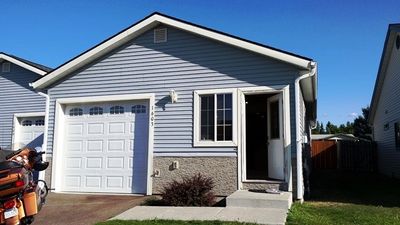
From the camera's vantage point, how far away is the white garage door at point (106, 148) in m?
11.6

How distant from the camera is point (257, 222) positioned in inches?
284

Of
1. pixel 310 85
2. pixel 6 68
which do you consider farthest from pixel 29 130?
pixel 310 85

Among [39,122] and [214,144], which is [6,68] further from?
[214,144]

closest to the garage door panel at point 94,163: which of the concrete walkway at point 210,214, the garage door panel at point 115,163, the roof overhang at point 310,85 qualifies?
the garage door panel at point 115,163

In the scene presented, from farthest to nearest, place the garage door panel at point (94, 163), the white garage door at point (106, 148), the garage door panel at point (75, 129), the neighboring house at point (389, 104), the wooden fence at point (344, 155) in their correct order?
the wooden fence at point (344, 155) < the neighboring house at point (389, 104) < the garage door panel at point (75, 129) < the garage door panel at point (94, 163) < the white garage door at point (106, 148)

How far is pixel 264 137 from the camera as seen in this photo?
44.6 ft

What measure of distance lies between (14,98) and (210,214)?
11.0m

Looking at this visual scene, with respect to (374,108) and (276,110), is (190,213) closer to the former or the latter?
(276,110)

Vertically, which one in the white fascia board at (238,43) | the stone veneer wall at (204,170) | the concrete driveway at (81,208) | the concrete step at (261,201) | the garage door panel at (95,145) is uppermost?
the white fascia board at (238,43)

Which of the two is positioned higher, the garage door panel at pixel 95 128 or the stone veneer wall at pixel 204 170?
the garage door panel at pixel 95 128

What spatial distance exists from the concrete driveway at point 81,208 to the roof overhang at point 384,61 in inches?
485

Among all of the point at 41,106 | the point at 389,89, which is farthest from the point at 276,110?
the point at 389,89

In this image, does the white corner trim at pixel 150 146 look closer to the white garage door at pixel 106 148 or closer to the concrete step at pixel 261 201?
the white garage door at pixel 106 148

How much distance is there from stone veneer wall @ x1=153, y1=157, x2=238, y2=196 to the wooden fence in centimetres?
1504
